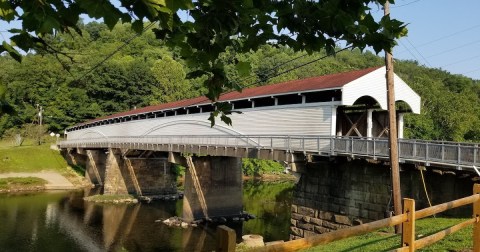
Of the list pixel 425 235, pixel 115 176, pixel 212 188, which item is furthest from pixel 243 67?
pixel 115 176

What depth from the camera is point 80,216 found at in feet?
113

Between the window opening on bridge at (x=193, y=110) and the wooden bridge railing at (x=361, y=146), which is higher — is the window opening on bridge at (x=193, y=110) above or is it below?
above

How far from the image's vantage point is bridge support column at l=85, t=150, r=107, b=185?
56353 millimetres

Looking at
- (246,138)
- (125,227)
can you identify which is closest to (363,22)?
(246,138)

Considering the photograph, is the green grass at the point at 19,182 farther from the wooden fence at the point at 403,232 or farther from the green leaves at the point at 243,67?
the green leaves at the point at 243,67

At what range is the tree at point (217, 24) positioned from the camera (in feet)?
7.79

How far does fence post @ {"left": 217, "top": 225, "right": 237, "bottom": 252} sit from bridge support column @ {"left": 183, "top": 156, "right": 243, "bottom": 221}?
99.2ft

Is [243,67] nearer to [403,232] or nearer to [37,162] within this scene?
[403,232]

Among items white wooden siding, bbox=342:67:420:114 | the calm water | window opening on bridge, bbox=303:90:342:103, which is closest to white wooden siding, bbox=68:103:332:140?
window opening on bridge, bbox=303:90:342:103

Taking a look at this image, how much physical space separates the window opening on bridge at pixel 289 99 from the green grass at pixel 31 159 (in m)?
44.8

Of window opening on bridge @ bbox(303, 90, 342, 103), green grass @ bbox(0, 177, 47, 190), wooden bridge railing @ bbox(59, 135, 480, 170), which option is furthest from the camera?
green grass @ bbox(0, 177, 47, 190)

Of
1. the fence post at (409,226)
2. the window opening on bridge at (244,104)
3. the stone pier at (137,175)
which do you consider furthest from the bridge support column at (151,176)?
the fence post at (409,226)

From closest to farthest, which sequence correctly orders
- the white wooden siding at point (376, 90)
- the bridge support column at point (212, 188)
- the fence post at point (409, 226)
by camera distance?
the fence post at point (409, 226) < the white wooden siding at point (376, 90) < the bridge support column at point (212, 188)

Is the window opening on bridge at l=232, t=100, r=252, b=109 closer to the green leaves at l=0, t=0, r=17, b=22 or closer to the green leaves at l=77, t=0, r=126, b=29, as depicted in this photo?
the green leaves at l=0, t=0, r=17, b=22
